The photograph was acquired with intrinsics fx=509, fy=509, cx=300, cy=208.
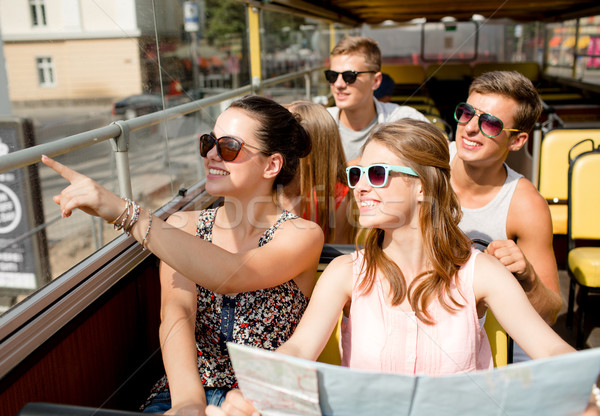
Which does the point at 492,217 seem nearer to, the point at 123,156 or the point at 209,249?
the point at 209,249

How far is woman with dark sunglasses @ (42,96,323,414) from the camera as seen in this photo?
1.35 m

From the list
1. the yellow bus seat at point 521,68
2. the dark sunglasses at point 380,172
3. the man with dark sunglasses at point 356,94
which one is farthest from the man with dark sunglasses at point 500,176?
the yellow bus seat at point 521,68

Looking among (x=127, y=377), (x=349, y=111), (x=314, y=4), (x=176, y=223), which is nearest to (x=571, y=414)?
(x=176, y=223)

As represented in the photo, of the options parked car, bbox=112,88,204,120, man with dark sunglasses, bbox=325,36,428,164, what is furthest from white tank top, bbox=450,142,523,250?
parked car, bbox=112,88,204,120

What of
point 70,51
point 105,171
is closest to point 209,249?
point 105,171

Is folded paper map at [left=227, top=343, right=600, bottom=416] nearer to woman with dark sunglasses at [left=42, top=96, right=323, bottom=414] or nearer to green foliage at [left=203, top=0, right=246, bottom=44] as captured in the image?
woman with dark sunglasses at [left=42, top=96, right=323, bottom=414]

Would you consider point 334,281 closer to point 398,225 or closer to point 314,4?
point 398,225

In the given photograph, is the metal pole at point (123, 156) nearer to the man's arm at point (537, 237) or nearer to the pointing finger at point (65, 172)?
the pointing finger at point (65, 172)

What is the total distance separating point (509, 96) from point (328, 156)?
759mm

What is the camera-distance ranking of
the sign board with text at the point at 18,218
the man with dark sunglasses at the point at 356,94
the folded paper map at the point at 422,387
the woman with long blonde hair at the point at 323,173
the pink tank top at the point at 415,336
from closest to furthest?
1. the folded paper map at the point at 422,387
2. the pink tank top at the point at 415,336
3. the woman with long blonde hair at the point at 323,173
4. the man with dark sunglasses at the point at 356,94
5. the sign board with text at the point at 18,218

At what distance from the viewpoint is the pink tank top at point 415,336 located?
1310 mm

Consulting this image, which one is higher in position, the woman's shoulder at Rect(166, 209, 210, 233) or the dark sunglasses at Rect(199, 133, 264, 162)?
the dark sunglasses at Rect(199, 133, 264, 162)

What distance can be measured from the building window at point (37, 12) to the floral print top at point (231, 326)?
37145 mm

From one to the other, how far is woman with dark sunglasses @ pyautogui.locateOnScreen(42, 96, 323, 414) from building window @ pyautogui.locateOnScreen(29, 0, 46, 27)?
1455 inches
